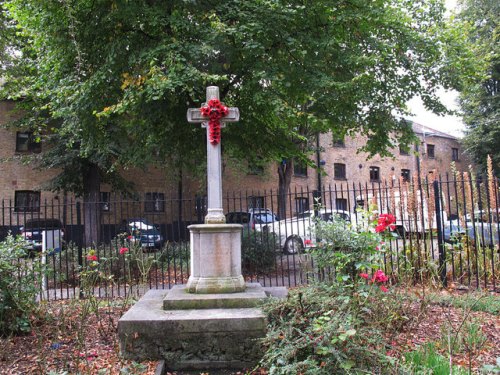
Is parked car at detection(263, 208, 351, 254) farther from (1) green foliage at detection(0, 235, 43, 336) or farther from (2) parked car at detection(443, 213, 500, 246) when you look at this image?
(1) green foliage at detection(0, 235, 43, 336)

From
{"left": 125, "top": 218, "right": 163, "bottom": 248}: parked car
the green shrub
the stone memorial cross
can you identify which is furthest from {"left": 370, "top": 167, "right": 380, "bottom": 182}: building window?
the stone memorial cross

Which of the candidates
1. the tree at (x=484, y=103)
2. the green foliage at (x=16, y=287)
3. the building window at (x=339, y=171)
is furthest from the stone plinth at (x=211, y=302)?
the building window at (x=339, y=171)

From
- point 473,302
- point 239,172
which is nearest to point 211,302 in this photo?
point 473,302

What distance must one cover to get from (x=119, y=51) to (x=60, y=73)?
77.9 inches

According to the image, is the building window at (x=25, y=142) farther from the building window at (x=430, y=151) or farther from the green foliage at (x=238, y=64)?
the building window at (x=430, y=151)

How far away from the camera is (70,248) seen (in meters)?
11.6

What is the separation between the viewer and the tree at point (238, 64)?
9.65 m

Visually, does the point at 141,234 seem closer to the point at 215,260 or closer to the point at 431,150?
the point at 215,260

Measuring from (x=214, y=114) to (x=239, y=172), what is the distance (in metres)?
18.4

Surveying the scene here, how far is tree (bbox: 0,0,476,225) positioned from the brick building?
3769 millimetres

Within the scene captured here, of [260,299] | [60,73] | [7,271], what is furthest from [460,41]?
[7,271]

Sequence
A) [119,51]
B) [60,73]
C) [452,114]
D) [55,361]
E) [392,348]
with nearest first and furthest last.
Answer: [392,348]
[55,361]
[119,51]
[60,73]
[452,114]

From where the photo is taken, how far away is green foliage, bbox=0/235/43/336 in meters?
5.42

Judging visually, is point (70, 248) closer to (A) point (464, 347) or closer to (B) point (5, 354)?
(B) point (5, 354)
